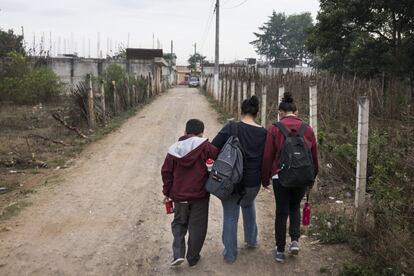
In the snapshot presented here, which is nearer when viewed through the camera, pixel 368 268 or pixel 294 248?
pixel 368 268

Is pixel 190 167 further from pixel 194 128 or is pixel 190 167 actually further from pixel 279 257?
pixel 279 257

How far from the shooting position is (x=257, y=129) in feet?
14.8

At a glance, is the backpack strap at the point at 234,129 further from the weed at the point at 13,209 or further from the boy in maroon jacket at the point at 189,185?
the weed at the point at 13,209

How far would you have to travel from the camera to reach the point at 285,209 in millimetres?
4547

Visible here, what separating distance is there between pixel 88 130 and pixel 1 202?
7164 mm

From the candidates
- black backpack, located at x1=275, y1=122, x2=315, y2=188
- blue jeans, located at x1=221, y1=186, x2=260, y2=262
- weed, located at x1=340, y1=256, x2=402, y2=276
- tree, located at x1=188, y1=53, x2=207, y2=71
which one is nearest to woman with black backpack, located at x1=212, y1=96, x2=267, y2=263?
blue jeans, located at x1=221, y1=186, x2=260, y2=262

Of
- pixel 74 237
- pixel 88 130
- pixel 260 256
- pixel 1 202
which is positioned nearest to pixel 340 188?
pixel 260 256

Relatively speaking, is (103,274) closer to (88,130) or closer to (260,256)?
(260,256)

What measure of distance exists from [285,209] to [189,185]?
0.96 metres

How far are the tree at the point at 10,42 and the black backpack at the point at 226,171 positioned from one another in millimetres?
27338

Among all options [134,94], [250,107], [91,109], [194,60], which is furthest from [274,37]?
[250,107]


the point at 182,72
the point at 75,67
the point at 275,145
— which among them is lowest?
the point at 275,145

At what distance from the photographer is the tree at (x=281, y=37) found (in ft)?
270

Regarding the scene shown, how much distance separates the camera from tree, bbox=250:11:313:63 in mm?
82188
